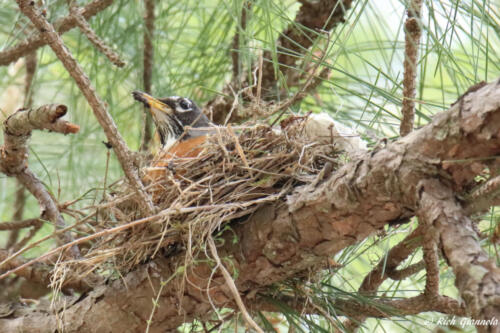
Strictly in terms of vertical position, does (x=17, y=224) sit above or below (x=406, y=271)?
below

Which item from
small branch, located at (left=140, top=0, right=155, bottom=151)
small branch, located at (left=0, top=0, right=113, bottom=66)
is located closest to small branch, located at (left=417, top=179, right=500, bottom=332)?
small branch, located at (left=0, top=0, right=113, bottom=66)

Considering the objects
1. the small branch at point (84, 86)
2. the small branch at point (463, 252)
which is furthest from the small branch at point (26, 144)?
A: the small branch at point (463, 252)

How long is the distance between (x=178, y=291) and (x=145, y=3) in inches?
72.8

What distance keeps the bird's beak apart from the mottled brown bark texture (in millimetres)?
1043

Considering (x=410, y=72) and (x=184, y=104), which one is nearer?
(x=410, y=72)

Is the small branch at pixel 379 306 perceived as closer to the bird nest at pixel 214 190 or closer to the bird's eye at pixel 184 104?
the bird nest at pixel 214 190

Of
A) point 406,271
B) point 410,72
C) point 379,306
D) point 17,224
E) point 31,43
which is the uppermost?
point 410,72

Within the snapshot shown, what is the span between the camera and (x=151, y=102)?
308cm

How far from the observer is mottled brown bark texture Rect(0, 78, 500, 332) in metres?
1.24

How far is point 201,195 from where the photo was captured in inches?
79.9

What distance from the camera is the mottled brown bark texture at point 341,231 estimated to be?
49.0 inches

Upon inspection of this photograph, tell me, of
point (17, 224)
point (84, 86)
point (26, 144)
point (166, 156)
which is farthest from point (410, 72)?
point (17, 224)

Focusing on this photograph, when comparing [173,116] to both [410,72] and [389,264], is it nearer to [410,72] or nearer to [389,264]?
[389,264]

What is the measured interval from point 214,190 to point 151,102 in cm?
113
